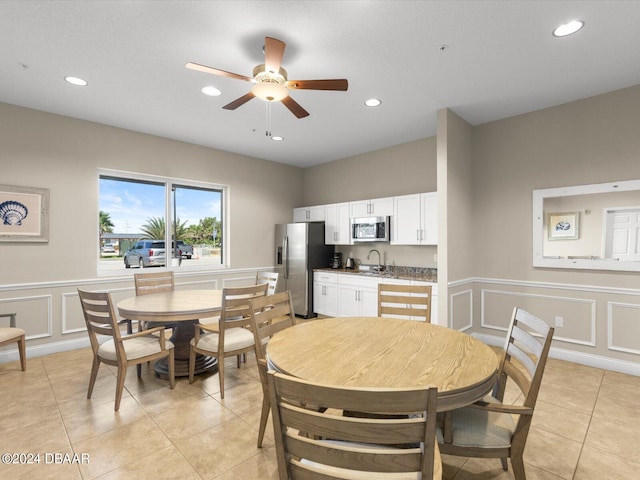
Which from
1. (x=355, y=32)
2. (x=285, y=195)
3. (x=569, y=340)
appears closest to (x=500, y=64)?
(x=355, y=32)

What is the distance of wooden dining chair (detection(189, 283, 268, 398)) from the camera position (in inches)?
106

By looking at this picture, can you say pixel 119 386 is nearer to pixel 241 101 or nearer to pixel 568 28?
pixel 241 101

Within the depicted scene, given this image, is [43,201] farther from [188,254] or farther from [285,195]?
[285,195]

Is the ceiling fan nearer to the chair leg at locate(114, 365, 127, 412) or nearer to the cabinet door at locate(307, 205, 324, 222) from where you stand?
the chair leg at locate(114, 365, 127, 412)

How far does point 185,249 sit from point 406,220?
3.34 m

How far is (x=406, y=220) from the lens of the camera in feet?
14.9

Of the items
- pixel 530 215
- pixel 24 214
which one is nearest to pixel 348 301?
pixel 530 215

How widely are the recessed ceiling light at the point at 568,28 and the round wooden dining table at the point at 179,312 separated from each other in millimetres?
3392

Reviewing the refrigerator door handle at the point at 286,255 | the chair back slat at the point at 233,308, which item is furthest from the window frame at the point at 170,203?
the chair back slat at the point at 233,308

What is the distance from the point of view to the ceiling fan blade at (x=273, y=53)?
2054mm

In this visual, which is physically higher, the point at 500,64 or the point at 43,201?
the point at 500,64

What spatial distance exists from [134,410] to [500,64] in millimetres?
4076

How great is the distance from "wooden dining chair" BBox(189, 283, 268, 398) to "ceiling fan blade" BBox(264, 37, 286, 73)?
1.75 metres

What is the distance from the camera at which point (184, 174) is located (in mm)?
4766
